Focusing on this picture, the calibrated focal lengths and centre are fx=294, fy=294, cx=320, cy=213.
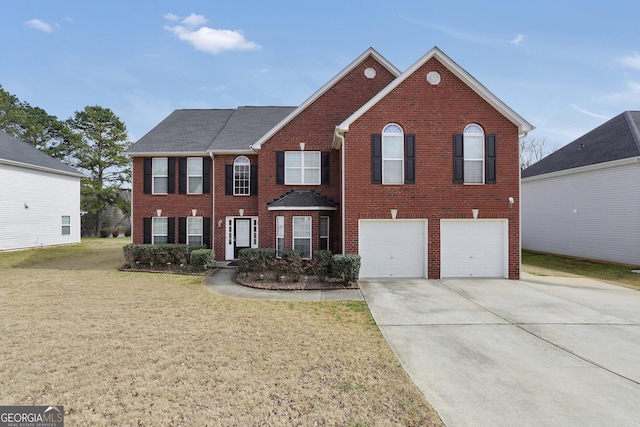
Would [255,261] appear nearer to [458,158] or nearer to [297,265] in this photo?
[297,265]

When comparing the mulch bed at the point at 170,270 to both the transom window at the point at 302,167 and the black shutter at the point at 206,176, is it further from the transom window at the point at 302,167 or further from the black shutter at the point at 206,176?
the transom window at the point at 302,167

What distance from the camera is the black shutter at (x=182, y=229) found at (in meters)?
15.6

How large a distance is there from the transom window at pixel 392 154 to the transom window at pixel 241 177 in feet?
23.9

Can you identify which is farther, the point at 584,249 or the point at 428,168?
the point at 584,249

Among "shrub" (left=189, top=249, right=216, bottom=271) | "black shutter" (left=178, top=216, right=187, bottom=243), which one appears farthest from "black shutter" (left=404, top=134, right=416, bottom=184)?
"black shutter" (left=178, top=216, right=187, bottom=243)

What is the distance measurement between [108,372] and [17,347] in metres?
2.47

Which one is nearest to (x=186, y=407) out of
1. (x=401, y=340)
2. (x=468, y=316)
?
(x=401, y=340)

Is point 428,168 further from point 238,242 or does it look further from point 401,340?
point 238,242

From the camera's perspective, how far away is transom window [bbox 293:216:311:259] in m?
12.8

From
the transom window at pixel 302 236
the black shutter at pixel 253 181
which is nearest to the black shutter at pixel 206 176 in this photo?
the black shutter at pixel 253 181

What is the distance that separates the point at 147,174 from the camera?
51.1 feet

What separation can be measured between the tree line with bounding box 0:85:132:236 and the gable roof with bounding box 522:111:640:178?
→ 3776 cm

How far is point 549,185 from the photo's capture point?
63.2ft

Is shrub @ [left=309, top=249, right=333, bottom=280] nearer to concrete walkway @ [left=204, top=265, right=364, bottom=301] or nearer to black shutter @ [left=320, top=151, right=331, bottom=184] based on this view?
concrete walkway @ [left=204, top=265, right=364, bottom=301]
